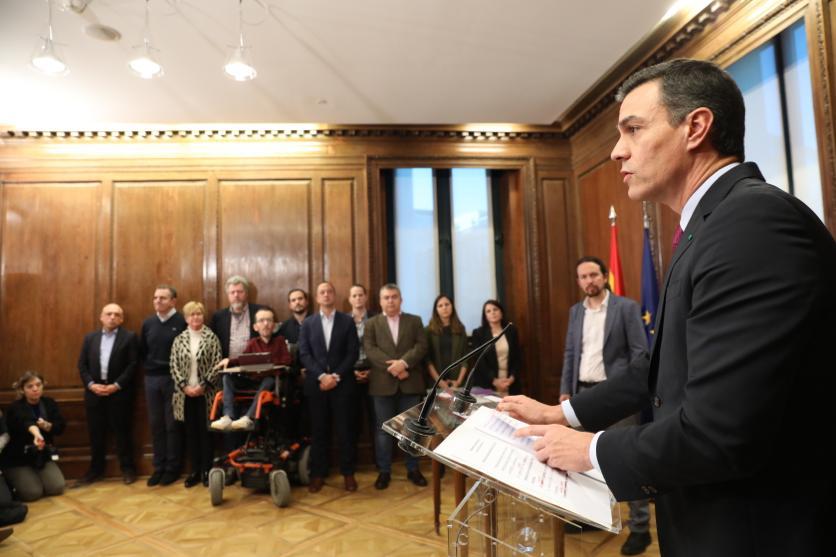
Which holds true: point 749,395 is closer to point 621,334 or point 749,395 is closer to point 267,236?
point 621,334

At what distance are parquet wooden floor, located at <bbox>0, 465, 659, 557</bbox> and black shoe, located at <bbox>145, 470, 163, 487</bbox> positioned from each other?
16 cm

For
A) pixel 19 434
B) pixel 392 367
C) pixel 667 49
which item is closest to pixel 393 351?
pixel 392 367

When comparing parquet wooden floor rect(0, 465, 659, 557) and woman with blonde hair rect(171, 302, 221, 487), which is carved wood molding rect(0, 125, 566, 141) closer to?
woman with blonde hair rect(171, 302, 221, 487)

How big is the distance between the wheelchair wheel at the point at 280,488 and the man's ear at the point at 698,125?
11.3 ft

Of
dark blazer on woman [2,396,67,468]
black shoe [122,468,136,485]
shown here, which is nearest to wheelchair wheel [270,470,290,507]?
black shoe [122,468,136,485]

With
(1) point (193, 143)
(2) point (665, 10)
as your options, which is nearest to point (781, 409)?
(2) point (665, 10)

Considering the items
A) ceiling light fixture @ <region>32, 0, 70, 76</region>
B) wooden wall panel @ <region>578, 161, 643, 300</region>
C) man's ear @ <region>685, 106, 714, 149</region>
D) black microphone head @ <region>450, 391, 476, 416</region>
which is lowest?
black microphone head @ <region>450, 391, 476, 416</region>

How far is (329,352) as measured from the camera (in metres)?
4.12

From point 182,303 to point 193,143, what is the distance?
160 centimetres

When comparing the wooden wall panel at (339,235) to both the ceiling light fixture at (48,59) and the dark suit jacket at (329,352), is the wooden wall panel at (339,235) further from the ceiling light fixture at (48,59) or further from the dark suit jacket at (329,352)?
the ceiling light fixture at (48,59)

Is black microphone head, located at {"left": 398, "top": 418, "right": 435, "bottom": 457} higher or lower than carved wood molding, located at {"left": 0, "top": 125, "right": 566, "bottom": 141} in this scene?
lower

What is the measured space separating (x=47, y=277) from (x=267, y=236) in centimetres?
210

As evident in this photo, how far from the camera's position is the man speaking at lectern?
64 centimetres

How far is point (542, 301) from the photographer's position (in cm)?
525
